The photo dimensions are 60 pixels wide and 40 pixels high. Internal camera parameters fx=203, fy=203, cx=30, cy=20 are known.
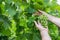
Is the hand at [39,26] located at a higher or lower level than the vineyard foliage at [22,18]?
lower

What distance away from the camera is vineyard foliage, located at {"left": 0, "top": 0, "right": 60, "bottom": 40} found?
114 centimetres

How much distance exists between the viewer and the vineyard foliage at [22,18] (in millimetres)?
1143

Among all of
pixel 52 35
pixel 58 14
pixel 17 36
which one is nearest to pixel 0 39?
pixel 17 36

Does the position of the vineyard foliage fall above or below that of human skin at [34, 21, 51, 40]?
above

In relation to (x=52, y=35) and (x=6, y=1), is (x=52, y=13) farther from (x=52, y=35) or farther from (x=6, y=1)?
(x=6, y=1)

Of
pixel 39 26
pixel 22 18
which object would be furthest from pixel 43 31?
pixel 22 18

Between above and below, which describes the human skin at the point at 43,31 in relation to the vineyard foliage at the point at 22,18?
below

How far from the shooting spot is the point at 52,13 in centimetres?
130

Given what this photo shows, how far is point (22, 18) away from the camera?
1.21 m

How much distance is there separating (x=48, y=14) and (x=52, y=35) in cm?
19

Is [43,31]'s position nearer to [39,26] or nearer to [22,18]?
[39,26]

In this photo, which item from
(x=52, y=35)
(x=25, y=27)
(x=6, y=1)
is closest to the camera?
(x=6, y=1)

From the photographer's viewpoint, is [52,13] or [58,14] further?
[58,14]

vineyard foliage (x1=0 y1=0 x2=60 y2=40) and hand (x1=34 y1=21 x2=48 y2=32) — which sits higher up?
vineyard foliage (x1=0 y1=0 x2=60 y2=40)
